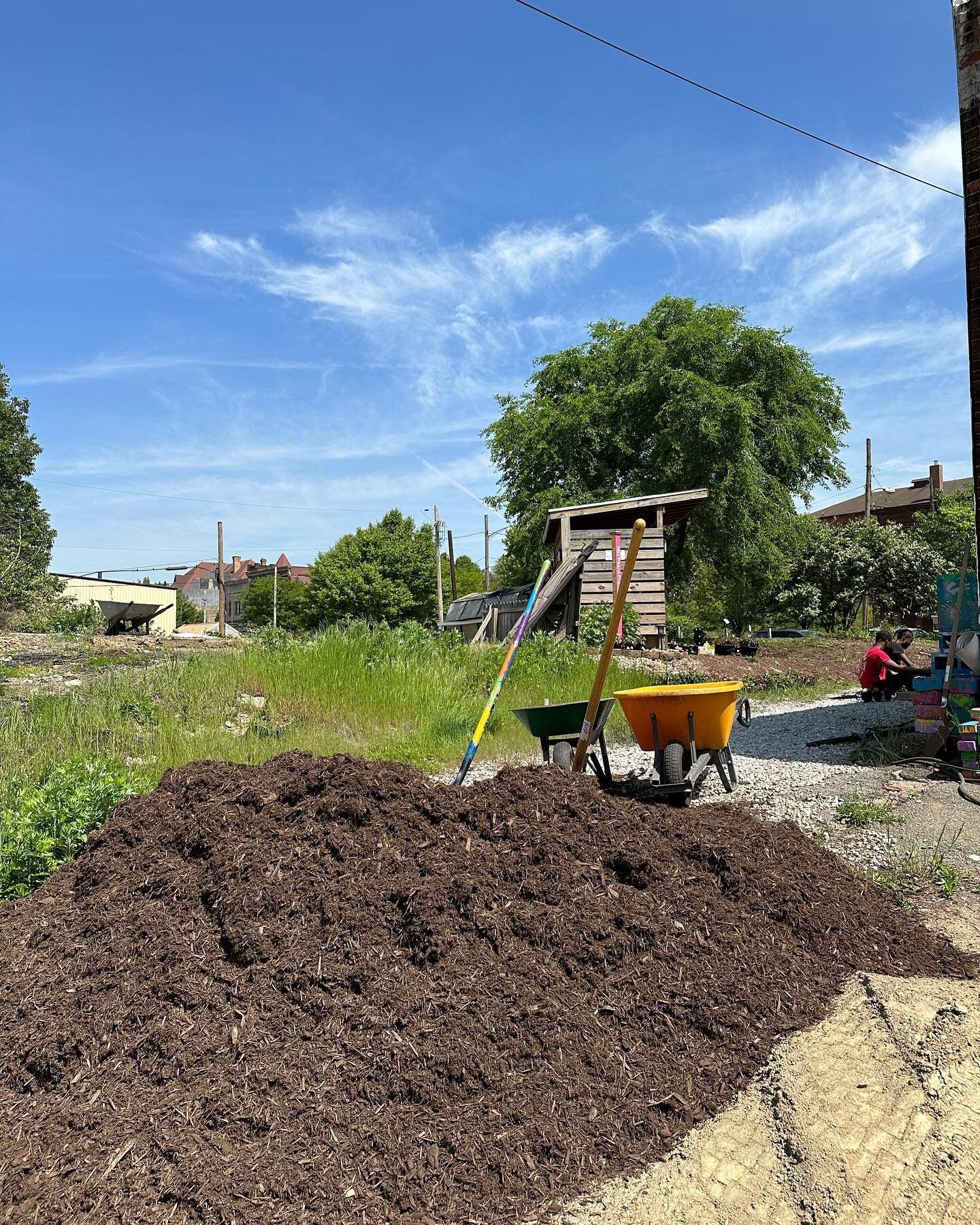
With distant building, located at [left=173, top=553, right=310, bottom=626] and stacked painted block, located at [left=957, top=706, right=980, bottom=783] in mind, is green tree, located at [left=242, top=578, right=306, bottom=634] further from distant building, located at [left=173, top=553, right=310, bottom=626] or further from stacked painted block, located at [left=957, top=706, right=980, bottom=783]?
stacked painted block, located at [left=957, top=706, right=980, bottom=783]

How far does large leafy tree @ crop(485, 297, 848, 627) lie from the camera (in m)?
26.0

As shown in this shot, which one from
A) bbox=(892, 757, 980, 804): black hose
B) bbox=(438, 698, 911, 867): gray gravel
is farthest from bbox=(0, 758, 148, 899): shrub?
bbox=(892, 757, 980, 804): black hose

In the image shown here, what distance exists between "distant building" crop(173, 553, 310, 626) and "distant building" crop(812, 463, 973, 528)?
57.7 meters

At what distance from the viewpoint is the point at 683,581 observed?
92.2 feet

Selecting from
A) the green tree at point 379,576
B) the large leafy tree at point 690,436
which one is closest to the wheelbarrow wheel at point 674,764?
the large leafy tree at point 690,436

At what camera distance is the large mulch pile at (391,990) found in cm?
243

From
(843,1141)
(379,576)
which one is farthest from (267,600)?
(843,1141)

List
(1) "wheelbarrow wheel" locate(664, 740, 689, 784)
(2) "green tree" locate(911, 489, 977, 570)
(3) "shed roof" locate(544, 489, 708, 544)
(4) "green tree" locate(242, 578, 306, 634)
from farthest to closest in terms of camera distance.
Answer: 1. (4) "green tree" locate(242, 578, 306, 634)
2. (2) "green tree" locate(911, 489, 977, 570)
3. (3) "shed roof" locate(544, 489, 708, 544)
4. (1) "wheelbarrow wheel" locate(664, 740, 689, 784)

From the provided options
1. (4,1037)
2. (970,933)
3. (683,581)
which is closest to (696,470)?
(683,581)

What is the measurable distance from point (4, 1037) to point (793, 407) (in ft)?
96.4

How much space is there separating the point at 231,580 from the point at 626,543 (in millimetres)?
100591

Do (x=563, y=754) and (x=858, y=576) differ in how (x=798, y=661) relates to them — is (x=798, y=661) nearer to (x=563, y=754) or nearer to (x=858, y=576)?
(x=563, y=754)

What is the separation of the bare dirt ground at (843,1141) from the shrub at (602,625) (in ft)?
37.8

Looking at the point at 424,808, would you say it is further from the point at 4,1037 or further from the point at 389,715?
the point at 389,715
